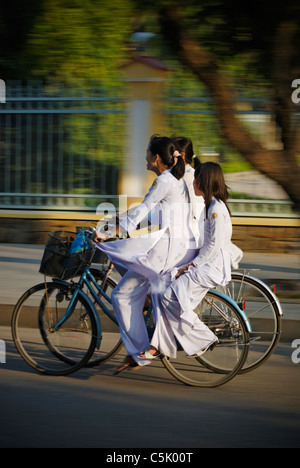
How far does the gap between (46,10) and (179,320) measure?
377cm

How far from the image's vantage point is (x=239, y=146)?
7465mm

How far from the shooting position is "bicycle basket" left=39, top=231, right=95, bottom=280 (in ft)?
16.2

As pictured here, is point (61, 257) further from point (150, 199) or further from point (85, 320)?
point (150, 199)

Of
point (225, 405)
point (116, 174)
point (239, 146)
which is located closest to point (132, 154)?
point (116, 174)

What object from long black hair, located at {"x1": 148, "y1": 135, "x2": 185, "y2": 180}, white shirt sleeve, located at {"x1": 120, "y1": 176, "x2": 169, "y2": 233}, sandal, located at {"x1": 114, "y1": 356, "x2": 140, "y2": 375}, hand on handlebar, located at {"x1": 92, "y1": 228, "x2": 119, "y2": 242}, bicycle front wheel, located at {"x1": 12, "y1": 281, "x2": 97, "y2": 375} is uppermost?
long black hair, located at {"x1": 148, "y1": 135, "x2": 185, "y2": 180}

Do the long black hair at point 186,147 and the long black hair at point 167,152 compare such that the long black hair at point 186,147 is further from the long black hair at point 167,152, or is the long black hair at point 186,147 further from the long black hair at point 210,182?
the long black hair at point 210,182

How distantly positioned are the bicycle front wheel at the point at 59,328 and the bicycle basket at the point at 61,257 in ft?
0.61

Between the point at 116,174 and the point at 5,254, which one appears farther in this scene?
the point at 116,174

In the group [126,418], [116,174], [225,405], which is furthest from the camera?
[116,174]

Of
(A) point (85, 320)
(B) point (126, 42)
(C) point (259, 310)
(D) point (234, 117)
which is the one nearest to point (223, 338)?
(C) point (259, 310)

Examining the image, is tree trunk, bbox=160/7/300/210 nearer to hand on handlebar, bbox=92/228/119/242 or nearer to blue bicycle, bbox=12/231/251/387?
blue bicycle, bbox=12/231/251/387

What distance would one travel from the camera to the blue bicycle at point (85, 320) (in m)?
4.95

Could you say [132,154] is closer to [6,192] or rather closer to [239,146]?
[6,192]

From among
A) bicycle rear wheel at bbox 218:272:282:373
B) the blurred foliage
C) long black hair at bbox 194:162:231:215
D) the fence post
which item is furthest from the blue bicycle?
the fence post
